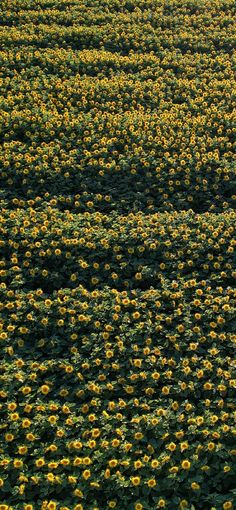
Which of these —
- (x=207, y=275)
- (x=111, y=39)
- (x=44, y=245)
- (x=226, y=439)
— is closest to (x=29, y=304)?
(x=44, y=245)

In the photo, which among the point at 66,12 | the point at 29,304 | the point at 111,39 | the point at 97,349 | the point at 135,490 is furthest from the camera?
the point at 66,12

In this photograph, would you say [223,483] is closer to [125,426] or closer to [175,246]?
[125,426]

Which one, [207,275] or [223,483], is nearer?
[223,483]

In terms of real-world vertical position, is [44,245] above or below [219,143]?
below

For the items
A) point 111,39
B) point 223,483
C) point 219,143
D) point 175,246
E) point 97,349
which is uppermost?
point 111,39

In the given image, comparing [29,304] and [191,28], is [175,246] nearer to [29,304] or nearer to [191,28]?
[29,304]

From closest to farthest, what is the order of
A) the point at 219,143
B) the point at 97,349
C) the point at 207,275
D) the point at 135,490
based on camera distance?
the point at 135,490, the point at 97,349, the point at 207,275, the point at 219,143

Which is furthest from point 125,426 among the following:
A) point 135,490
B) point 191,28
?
point 191,28
